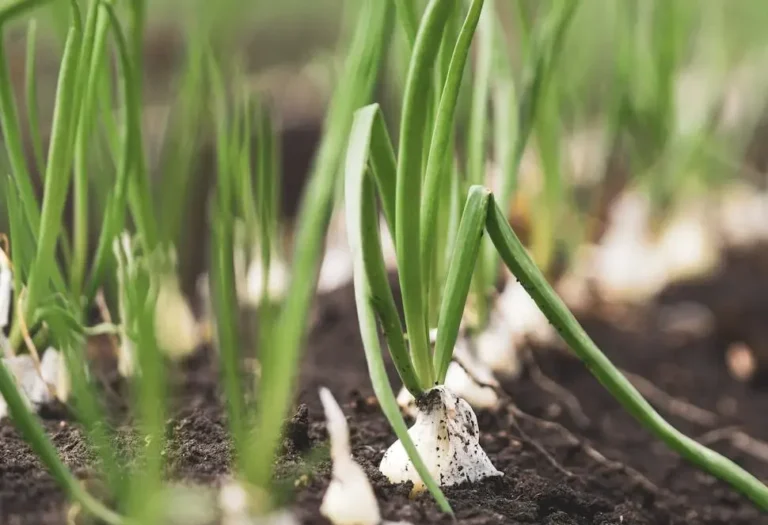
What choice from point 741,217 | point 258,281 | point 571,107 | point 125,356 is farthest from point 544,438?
point 741,217

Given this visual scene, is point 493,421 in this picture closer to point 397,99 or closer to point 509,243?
point 509,243

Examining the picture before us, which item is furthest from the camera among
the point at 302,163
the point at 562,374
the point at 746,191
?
the point at 302,163

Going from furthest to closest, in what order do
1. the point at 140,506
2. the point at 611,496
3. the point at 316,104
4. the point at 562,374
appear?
the point at 316,104
the point at 562,374
the point at 611,496
the point at 140,506

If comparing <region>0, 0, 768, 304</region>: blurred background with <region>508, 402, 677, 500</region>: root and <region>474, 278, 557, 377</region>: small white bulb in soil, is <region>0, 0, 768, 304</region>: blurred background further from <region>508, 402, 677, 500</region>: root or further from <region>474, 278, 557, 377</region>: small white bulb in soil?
<region>508, 402, 677, 500</region>: root

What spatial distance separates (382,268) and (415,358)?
84 mm

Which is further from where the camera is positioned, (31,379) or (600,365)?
(31,379)

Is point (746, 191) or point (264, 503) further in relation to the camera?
point (746, 191)

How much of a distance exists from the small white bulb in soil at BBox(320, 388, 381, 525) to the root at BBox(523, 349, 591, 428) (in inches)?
16.6

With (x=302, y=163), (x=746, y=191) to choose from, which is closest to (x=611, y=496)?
(x=746, y=191)

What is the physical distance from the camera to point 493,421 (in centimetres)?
70

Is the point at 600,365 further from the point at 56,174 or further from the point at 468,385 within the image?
the point at 56,174

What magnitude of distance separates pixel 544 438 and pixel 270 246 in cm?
29

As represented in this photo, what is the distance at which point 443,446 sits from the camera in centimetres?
53

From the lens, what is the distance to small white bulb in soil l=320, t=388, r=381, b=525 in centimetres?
45
